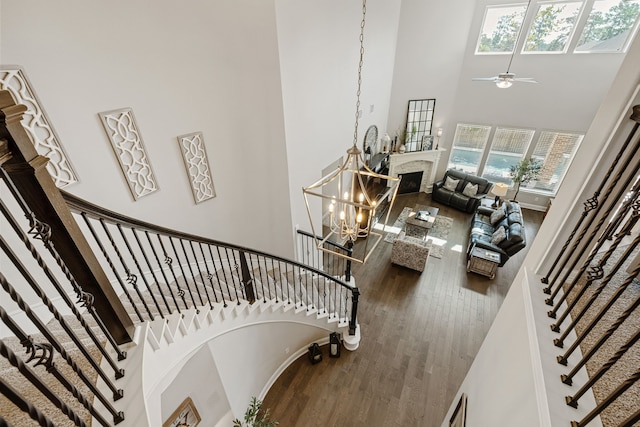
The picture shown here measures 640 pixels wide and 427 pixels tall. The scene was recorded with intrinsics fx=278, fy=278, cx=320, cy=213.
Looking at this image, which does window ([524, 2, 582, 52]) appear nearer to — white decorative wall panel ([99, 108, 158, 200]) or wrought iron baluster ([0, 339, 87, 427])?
white decorative wall panel ([99, 108, 158, 200])

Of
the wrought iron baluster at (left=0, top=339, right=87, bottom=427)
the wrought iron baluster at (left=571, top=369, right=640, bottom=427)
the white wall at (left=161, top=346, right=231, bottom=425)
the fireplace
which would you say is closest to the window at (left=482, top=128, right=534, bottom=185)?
the fireplace

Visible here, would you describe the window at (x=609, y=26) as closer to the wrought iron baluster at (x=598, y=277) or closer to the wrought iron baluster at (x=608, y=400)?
the wrought iron baluster at (x=598, y=277)

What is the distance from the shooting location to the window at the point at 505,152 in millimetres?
7852

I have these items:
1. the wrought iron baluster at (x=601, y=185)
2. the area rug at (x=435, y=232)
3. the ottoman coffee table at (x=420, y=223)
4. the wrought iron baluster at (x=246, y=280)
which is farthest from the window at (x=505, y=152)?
the wrought iron baluster at (x=246, y=280)

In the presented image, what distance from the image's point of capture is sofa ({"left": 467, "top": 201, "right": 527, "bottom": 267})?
5918mm

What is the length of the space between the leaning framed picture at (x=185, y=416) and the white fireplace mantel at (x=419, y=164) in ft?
24.5

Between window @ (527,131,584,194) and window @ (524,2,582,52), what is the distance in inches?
82.7

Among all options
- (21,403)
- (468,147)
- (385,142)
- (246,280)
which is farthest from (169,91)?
(468,147)

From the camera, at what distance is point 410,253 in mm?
6055

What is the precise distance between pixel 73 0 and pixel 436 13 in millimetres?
7813

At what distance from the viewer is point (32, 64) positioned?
2320mm

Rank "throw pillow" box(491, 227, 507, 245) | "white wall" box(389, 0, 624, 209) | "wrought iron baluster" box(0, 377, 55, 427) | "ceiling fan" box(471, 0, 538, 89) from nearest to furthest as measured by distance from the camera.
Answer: "wrought iron baluster" box(0, 377, 55, 427) → "ceiling fan" box(471, 0, 538, 89) → "throw pillow" box(491, 227, 507, 245) → "white wall" box(389, 0, 624, 209)

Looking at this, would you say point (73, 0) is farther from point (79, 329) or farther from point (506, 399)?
point (506, 399)

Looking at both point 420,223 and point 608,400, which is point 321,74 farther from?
point 608,400
